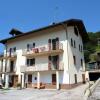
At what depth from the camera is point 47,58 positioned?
1240 inches

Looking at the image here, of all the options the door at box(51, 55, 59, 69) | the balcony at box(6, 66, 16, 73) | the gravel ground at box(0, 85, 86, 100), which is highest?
the door at box(51, 55, 59, 69)

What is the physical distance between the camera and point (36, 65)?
32.6m

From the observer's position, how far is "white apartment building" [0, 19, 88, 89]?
29.7 metres

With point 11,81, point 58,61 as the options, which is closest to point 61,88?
point 58,61

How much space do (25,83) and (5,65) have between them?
6960 millimetres

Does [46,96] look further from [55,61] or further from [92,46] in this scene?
[92,46]

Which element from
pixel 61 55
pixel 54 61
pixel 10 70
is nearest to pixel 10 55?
pixel 10 70

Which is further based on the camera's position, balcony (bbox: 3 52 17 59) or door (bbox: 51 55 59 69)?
balcony (bbox: 3 52 17 59)

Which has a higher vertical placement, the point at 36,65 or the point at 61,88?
the point at 36,65

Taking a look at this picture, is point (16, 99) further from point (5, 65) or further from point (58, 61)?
point (5, 65)

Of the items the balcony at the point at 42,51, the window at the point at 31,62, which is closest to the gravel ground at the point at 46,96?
the balcony at the point at 42,51

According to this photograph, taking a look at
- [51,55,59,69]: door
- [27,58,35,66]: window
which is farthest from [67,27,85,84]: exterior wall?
[27,58,35,66]: window

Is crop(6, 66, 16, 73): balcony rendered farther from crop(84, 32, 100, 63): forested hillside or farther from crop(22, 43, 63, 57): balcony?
crop(84, 32, 100, 63): forested hillside

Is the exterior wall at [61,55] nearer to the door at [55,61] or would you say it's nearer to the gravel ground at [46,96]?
the door at [55,61]
